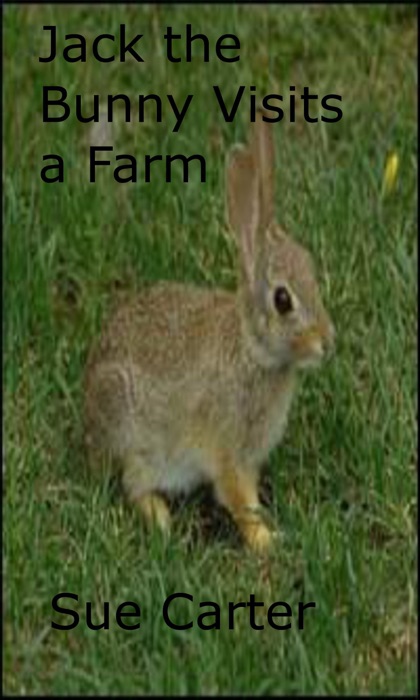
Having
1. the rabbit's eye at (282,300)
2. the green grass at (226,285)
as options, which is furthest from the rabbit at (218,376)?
the green grass at (226,285)

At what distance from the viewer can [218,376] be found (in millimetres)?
6590

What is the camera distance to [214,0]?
8.73m

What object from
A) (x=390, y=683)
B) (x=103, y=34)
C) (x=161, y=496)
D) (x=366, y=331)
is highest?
(x=103, y=34)

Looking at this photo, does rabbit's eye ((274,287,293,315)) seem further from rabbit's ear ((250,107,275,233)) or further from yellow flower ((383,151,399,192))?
yellow flower ((383,151,399,192))

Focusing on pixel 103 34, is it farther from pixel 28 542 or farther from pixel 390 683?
pixel 390 683

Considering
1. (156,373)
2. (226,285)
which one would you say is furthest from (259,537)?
(226,285)

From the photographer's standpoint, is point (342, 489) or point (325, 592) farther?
point (342, 489)

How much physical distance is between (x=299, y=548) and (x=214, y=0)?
3166 mm

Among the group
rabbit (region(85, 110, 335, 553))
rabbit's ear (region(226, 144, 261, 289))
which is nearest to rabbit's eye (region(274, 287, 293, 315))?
rabbit (region(85, 110, 335, 553))

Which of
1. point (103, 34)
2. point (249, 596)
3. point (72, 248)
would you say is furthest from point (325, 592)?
point (103, 34)

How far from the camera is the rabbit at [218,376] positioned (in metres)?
6.45

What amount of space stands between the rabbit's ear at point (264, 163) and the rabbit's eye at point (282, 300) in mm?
204

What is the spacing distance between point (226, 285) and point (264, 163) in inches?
39.4

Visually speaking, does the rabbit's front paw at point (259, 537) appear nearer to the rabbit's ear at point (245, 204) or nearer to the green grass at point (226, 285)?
the green grass at point (226, 285)
